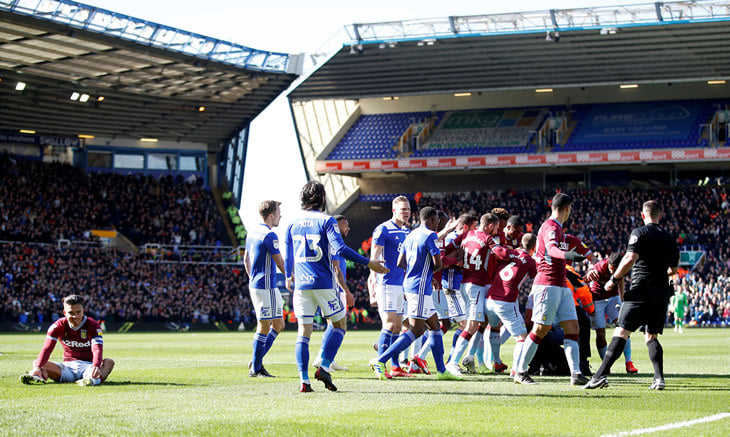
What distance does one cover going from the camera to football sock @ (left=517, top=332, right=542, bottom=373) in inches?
404

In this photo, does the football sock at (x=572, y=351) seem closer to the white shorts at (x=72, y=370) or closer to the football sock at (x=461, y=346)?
the football sock at (x=461, y=346)

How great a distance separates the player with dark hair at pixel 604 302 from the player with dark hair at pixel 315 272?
5.16m

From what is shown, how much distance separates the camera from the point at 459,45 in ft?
137

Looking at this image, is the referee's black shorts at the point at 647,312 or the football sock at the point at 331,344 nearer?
the football sock at the point at 331,344

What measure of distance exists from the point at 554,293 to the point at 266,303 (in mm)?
3908

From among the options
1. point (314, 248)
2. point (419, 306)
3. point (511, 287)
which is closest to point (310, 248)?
point (314, 248)

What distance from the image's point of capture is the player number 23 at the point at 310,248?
9345 mm

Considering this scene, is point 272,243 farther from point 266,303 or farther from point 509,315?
point 509,315

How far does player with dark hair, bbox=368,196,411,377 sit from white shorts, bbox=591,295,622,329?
375 centimetres

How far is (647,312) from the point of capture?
9648 millimetres

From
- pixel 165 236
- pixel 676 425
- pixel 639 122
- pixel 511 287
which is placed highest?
pixel 639 122

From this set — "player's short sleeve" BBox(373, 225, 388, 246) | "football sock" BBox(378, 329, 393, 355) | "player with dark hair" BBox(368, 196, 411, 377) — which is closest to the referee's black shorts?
"player with dark hair" BBox(368, 196, 411, 377)

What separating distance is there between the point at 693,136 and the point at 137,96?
93.3 ft

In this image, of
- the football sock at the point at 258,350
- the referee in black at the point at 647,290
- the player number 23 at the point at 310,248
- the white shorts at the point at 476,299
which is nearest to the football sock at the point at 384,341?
the white shorts at the point at 476,299
